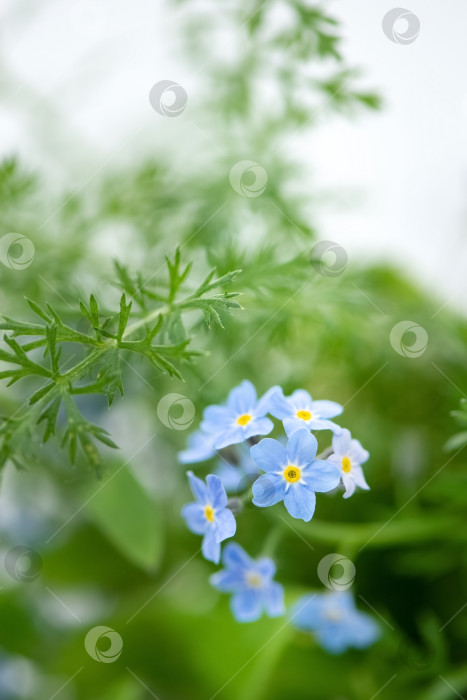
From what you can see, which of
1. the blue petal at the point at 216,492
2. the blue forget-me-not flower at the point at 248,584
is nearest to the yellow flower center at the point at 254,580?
the blue forget-me-not flower at the point at 248,584

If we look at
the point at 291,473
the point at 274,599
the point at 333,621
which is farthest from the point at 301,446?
the point at 333,621

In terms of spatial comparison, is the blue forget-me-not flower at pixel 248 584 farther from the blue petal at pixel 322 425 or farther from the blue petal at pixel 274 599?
the blue petal at pixel 322 425

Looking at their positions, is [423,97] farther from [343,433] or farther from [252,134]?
[343,433]

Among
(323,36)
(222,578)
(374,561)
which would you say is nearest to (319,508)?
(374,561)

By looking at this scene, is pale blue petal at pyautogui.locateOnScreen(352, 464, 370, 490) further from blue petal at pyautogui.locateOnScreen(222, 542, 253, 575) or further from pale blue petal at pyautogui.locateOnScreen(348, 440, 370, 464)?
blue petal at pyautogui.locateOnScreen(222, 542, 253, 575)

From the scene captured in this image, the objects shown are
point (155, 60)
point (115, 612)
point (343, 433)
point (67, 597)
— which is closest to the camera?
point (343, 433)

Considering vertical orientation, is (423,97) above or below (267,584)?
above

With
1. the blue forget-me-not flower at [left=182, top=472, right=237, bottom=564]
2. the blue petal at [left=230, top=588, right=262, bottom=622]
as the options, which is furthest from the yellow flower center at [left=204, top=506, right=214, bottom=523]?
the blue petal at [left=230, top=588, right=262, bottom=622]
